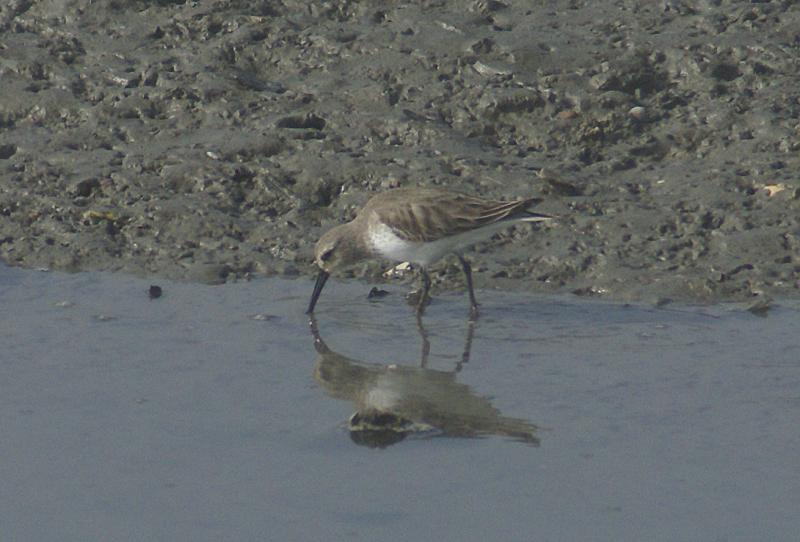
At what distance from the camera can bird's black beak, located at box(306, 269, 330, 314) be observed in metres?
8.39

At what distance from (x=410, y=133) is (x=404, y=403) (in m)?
3.29

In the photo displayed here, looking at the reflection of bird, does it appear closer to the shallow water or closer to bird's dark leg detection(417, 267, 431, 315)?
the shallow water

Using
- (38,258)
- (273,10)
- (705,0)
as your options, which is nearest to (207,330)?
(38,258)

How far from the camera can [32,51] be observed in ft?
36.3

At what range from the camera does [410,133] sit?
32.9 feet

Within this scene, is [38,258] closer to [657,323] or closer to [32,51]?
[32,51]

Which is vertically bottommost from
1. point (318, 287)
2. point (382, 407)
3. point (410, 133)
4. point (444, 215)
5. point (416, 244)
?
point (382, 407)

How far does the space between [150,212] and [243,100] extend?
1.33 meters

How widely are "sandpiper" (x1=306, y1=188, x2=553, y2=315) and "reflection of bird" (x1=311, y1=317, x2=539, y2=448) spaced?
27.0 inches

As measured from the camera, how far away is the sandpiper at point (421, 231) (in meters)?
8.43

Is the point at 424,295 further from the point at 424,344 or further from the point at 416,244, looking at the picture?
the point at 424,344

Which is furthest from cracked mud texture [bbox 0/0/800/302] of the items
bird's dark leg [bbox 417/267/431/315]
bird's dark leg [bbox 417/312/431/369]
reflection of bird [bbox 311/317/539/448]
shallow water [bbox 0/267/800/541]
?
reflection of bird [bbox 311/317/539/448]

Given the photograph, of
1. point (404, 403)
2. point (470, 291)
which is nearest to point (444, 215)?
point (470, 291)

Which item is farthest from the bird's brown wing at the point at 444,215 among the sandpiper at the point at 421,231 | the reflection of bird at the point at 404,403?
the reflection of bird at the point at 404,403
